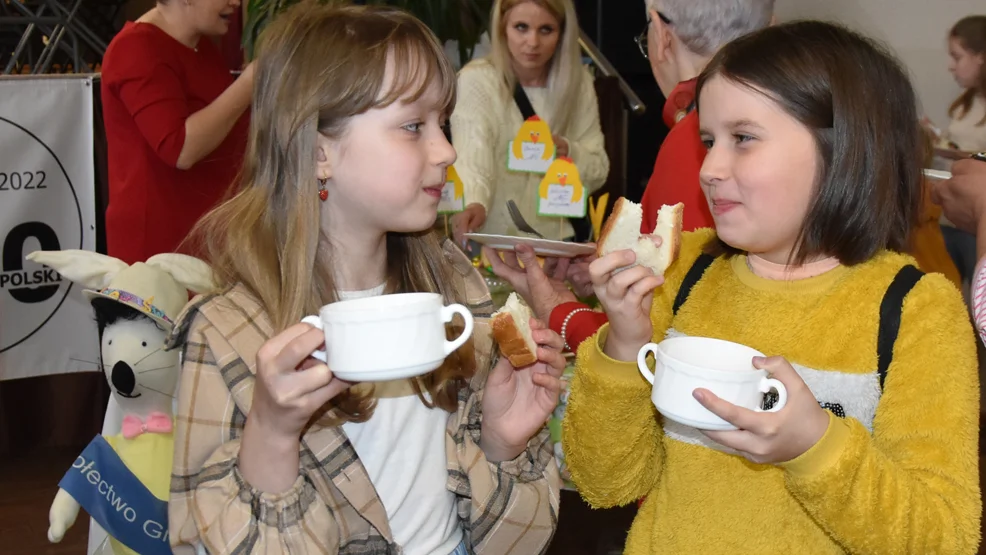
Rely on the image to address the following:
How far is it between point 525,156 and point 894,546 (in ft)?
7.19

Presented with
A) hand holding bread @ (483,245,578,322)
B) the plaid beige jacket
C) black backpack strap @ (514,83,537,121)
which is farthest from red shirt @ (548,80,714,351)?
black backpack strap @ (514,83,537,121)

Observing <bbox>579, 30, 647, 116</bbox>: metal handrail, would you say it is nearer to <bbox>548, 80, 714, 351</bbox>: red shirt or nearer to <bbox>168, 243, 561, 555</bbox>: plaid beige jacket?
<bbox>548, 80, 714, 351</bbox>: red shirt

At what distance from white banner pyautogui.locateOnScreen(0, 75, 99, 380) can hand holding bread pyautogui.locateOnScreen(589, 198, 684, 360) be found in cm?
292

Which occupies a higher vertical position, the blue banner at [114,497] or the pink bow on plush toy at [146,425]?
the pink bow on plush toy at [146,425]

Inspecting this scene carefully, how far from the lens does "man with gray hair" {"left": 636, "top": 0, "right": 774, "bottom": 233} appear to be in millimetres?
1959

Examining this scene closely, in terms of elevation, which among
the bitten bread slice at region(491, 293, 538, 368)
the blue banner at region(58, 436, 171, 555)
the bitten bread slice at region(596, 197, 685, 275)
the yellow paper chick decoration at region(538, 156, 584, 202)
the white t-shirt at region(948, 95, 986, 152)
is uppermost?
the bitten bread slice at region(596, 197, 685, 275)

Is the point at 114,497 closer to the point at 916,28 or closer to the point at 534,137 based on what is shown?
the point at 534,137

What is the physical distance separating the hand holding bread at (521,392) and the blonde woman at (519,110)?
6.15ft

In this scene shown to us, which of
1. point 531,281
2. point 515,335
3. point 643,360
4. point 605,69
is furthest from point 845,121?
point 605,69

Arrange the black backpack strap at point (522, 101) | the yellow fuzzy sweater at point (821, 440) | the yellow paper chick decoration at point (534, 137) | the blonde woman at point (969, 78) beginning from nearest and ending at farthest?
1. the yellow fuzzy sweater at point (821, 440)
2. the yellow paper chick decoration at point (534, 137)
3. the black backpack strap at point (522, 101)
4. the blonde woman at point (969, 78)

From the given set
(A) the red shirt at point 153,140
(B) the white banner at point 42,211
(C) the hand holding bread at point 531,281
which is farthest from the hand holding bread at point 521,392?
(B) the white banner at point 42,211

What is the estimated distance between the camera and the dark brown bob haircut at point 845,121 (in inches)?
52.0

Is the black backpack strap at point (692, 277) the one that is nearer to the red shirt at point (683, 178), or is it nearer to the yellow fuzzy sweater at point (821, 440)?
the yellow fuzzy sweater at point (821, 440)

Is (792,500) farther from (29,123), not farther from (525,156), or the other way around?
(29,123)
